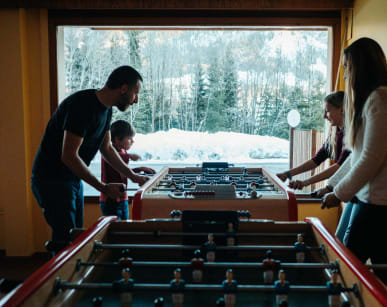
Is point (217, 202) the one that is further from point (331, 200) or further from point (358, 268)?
point (358, 268)

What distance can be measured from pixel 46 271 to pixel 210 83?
307 centimetres

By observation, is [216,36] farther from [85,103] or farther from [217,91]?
[85,103]

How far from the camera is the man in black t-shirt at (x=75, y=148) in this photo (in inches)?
77.5

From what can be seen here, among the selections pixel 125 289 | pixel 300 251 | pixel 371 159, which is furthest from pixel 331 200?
pixel 125 289

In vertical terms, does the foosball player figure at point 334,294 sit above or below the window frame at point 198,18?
below

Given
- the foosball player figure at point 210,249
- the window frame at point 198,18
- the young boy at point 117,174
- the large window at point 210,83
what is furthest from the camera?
the large window at point 210,83

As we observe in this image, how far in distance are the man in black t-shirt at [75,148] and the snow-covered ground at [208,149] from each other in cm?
169

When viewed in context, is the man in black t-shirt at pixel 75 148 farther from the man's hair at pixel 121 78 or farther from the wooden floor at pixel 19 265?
the wooden floor at pixel 19 265

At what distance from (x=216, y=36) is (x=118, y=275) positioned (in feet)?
9.89

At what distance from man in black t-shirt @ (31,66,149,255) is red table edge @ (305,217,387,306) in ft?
3.34

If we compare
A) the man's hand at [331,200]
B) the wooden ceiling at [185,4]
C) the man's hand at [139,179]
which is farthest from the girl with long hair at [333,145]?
the wooden ceiling at [185,4]

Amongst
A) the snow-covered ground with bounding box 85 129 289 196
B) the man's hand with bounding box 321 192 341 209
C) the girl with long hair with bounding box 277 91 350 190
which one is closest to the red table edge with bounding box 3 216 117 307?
the man's hand with bounding box 321 192 341 209

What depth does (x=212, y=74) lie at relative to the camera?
388 cm

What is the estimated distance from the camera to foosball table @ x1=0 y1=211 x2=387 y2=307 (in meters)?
1.03
